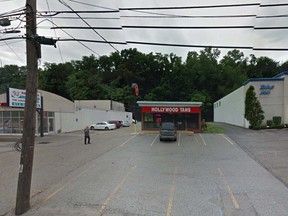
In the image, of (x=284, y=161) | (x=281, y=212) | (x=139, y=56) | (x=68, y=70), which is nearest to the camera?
(x=281, y=212)

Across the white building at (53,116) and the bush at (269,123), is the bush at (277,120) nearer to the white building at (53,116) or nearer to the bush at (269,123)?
the bush at (269,123)

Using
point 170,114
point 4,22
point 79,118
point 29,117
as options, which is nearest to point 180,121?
point 170,114

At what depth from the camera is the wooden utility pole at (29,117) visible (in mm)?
7316

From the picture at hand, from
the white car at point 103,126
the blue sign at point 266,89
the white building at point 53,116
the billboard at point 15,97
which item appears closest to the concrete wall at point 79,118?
the white building at point 53,116

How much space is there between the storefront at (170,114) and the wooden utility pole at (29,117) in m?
28.0

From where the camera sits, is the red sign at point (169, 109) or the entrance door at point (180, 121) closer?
the red sign at point (169, 109)

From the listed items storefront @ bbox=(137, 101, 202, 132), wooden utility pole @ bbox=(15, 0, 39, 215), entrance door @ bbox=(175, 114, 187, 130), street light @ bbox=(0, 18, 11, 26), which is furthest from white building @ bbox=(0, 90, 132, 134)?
wooden utility pole @ bbox=(15, 0, 39, 215)

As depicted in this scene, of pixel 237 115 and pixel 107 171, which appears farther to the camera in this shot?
pixel 237 115

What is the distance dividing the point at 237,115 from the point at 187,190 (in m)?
39.3

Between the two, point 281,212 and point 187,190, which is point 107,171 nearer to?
point 187,190

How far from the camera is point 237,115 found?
45812mm

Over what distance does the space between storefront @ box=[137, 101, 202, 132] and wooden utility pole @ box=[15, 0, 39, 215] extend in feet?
91.8

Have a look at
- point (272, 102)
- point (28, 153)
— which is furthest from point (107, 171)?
point (272, 102)

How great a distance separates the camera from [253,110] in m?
35.9
